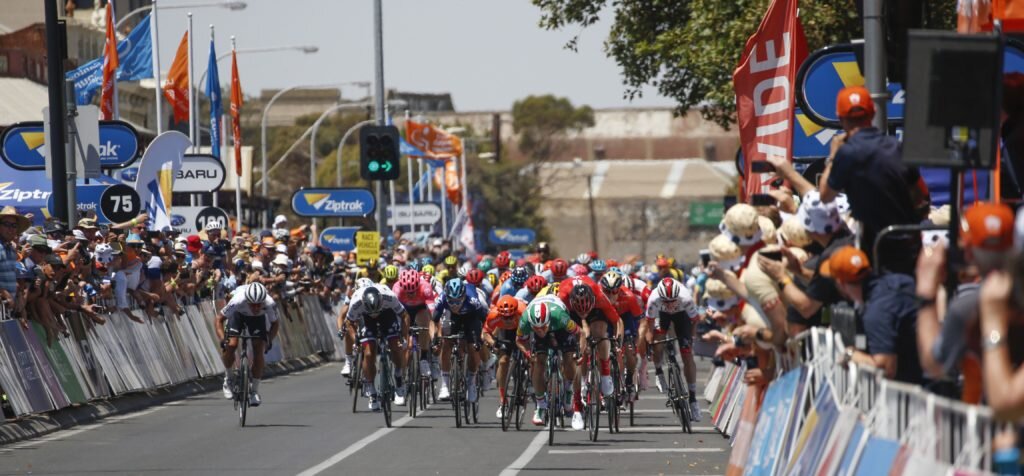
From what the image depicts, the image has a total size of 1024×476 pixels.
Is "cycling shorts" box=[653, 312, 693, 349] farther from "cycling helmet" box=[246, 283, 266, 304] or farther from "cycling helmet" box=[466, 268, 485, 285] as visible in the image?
"cycling helmet" box=[246, 283, 266, 304]

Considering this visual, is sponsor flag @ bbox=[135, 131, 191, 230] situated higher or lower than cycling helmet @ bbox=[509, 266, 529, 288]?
higher

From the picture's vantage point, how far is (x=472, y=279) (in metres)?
23.7

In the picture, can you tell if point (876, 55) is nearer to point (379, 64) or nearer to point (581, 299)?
point (581, 299)

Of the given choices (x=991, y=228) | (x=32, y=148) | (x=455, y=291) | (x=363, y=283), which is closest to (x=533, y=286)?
(x=455, y=291)

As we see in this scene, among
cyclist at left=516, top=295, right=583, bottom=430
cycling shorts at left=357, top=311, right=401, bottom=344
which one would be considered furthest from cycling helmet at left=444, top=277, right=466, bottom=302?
cyclist at left=516, top=295, right=583, bottom=430

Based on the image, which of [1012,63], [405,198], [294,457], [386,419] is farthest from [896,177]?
[405,198]

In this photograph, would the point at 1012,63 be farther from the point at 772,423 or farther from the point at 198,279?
the point at 198,279

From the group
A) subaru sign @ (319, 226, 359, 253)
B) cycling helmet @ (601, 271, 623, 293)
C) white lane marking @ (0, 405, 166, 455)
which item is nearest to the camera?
white lane marking @ (0, 405, 166, 455)

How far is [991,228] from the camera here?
21.3 ft

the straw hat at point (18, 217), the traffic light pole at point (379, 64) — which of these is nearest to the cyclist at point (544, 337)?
the straw hat at point (18, 217)

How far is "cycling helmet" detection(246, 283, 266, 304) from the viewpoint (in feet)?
70.5

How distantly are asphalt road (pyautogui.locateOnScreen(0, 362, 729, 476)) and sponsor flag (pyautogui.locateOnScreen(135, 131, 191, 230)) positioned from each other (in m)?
5.72

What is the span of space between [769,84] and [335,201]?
25892mm

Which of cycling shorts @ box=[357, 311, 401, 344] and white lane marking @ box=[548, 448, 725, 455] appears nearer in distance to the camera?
white lane marking @ box=[548, 448, 725, 455]
